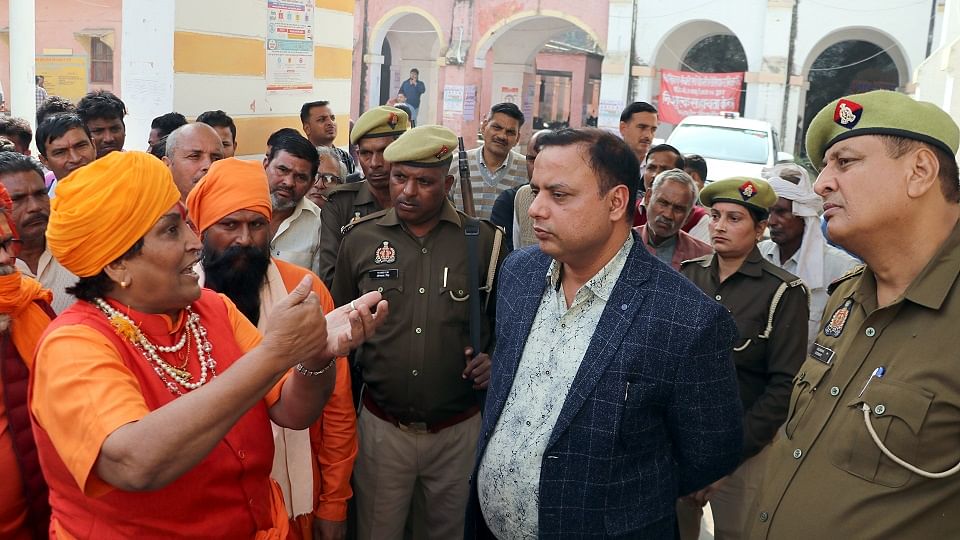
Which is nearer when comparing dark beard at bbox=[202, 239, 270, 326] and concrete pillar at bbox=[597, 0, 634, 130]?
dark beard at bbox=[202, 239, 270, 326]

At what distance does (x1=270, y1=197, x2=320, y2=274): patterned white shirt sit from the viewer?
4.61 metres

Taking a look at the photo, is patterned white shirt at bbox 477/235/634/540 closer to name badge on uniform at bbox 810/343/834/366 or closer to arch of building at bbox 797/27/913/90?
name badge on uniform at bbox 810/343/834/366

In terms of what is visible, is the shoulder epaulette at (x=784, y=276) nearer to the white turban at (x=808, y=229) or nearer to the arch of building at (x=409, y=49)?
the white turban at (x=808, y=229)

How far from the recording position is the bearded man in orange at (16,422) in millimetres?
2617

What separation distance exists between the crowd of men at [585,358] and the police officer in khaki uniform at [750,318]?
53mm

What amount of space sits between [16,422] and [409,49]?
90.9 feet

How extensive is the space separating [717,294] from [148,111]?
4.68 meters

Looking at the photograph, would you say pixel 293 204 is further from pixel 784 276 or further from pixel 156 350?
pixel 784 276

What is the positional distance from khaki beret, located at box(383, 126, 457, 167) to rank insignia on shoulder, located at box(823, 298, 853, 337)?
6.69 feet

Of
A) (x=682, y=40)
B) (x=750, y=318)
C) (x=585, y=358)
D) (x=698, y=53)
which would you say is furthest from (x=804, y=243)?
(x=698, y=53)

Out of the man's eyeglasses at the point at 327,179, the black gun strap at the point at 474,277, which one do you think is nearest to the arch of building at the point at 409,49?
the man's eyeglasses at the point at 327,179

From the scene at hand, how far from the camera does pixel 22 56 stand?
724 centimetres

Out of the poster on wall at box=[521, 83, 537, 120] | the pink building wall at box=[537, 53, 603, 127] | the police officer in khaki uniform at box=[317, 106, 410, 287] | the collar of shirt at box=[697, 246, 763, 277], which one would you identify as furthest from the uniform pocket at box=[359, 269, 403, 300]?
the pink building wall at box=[537, 53, 603, 127]

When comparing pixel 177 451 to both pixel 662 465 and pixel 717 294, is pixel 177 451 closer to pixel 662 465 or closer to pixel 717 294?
pixel 662 465
